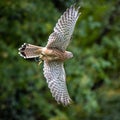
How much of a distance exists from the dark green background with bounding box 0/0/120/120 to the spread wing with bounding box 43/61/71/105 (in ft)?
9.61

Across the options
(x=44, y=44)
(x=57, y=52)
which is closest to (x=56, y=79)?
(x=57, y=52)

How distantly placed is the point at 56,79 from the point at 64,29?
30 centimetres

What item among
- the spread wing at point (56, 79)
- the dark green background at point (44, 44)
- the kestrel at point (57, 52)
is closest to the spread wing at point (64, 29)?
the kestrel at point (57, 52)

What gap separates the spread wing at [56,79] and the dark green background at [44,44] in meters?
2.93

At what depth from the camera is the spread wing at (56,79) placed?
3.31 m

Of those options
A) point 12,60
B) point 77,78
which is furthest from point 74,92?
point 12,60

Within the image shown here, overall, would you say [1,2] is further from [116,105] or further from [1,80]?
[116,105]

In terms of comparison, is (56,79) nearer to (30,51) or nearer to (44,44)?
(30,51)

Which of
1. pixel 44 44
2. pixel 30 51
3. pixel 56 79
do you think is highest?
pixel 44 44

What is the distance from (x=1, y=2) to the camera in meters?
6.70

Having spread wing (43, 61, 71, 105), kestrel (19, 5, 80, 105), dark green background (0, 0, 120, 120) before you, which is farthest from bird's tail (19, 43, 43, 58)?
dark green background (0, 0, 120, 120)

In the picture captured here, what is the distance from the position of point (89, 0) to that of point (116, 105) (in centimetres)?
331

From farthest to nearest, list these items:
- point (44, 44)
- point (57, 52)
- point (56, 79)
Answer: point (44, 44)
point (56, 79)
point (57, 52)

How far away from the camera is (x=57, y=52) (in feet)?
11.0
